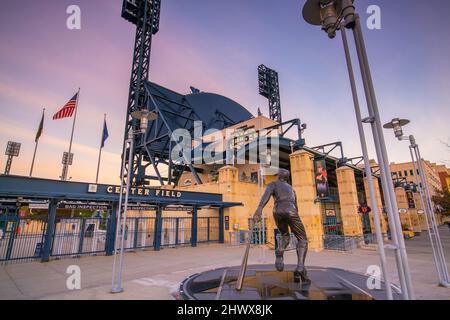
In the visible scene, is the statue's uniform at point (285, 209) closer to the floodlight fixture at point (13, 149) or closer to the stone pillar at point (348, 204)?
the stone pillar at point (348, 204)

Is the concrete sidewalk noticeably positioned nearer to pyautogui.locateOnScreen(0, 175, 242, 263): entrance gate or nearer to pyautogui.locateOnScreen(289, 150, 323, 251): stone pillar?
pyautogui.locateOnScreen(0, 175, 242, 263): entrance gate

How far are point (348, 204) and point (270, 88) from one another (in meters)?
36.5

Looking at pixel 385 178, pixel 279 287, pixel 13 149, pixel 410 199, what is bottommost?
pixel 279 287

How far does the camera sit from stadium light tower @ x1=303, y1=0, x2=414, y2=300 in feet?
10.3

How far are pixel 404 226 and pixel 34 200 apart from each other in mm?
43590

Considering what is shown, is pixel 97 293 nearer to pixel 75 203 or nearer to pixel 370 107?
pixel 370 107

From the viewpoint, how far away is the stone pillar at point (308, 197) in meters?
17.8

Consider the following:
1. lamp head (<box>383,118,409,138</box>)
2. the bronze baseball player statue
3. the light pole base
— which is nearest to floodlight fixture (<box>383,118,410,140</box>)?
lamp head (<box>383,118,409,138</box>)

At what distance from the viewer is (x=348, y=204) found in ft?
77.4

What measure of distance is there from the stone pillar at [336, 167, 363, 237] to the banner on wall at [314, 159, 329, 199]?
634cm

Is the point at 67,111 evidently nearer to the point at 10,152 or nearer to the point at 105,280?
the point at 105,280

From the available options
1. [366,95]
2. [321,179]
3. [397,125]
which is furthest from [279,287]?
[321,179]
